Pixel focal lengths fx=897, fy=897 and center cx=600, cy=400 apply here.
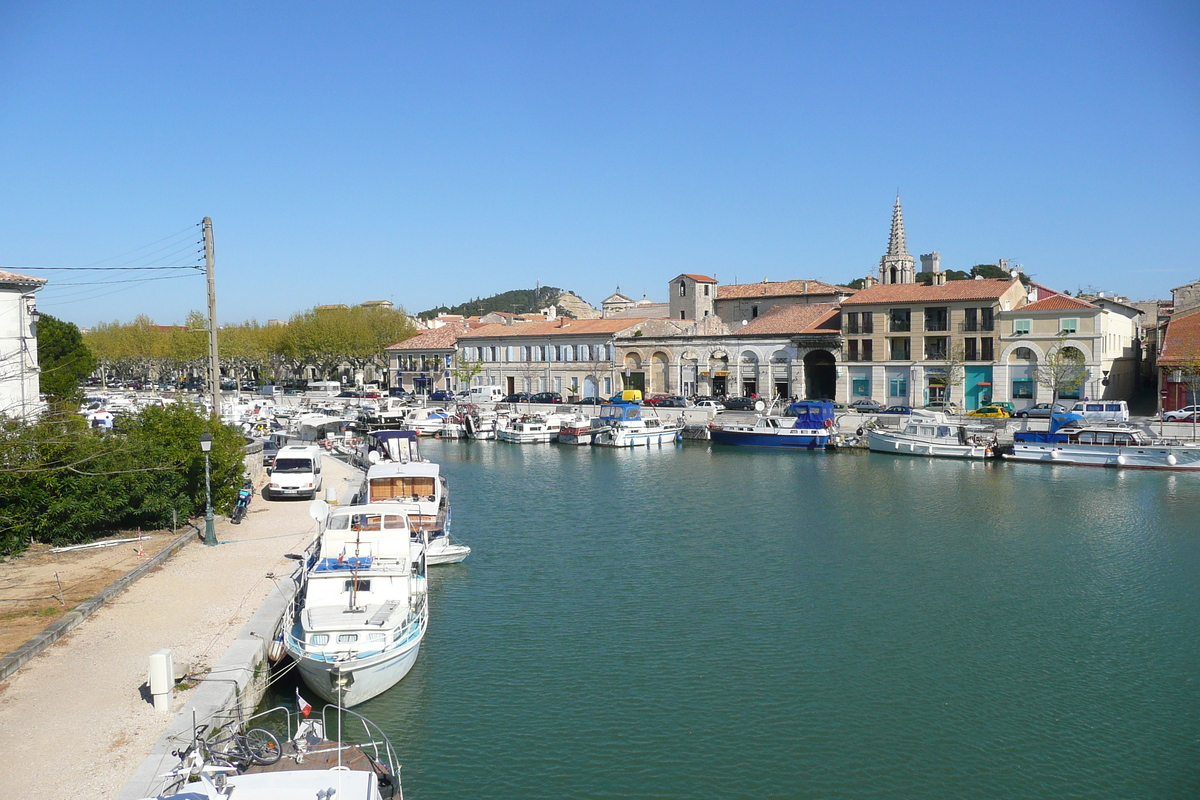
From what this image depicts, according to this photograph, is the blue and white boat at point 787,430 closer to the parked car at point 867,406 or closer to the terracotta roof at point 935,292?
the parked car at point 867,406

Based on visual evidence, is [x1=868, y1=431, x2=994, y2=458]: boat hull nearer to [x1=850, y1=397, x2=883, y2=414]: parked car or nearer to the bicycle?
[x1=850, y1=397, x2=883, y2=414]: parked car

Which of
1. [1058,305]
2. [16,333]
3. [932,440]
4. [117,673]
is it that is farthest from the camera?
[1058,305]

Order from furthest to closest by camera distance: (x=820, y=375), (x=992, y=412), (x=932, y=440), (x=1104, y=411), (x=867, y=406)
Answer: (x=820, y=375), (x=867, y=406), (x=992, y=412), (x=1104, y=411), (x=932, y=440)

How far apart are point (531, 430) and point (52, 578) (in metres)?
39.0

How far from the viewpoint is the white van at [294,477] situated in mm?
30047

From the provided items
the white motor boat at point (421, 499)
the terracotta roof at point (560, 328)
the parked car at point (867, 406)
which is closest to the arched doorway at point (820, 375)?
the parked car at point (867, 406)

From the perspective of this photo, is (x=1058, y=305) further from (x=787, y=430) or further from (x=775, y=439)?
(x=775, y=439)

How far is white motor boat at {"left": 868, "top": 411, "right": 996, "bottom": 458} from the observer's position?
153 ft

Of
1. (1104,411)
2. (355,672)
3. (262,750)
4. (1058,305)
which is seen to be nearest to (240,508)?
(355,672)

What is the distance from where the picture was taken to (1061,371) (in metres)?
53.4

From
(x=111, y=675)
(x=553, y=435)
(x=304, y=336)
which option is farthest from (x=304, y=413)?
(x=111, y=675)

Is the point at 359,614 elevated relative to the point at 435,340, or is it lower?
lower

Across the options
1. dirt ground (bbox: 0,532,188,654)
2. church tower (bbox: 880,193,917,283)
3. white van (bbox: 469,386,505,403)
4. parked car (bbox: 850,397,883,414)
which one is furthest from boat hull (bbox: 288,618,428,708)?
church tower (bbox: 880,193,917,283)

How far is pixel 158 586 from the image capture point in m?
18.3
